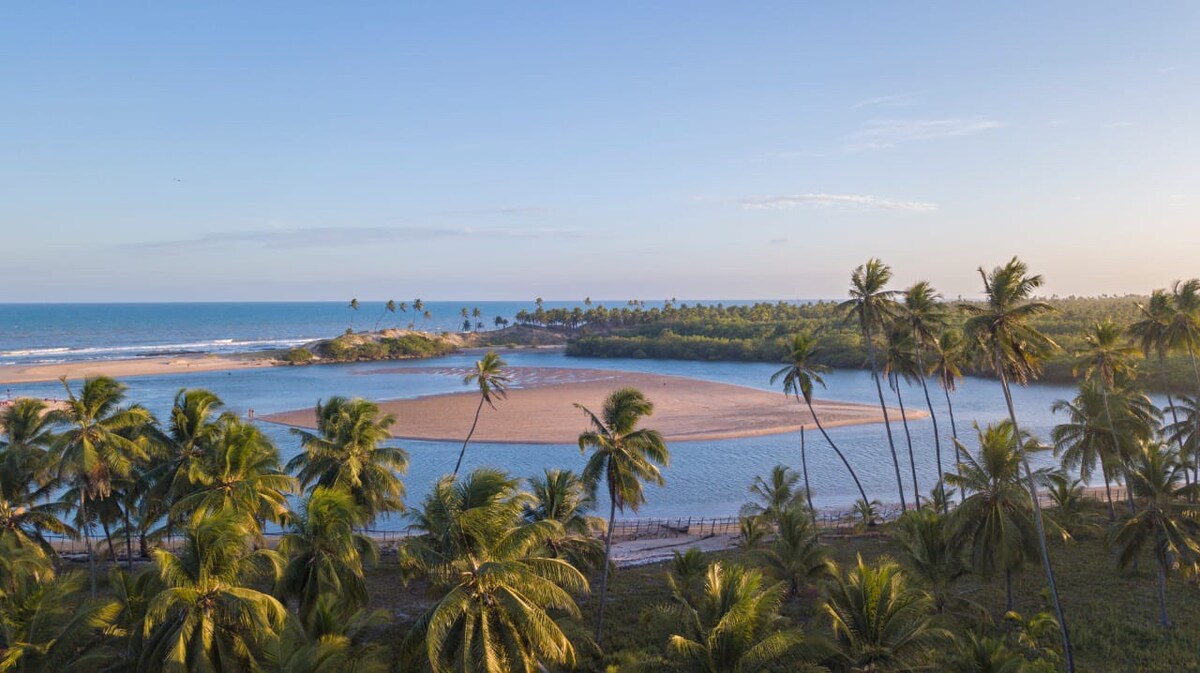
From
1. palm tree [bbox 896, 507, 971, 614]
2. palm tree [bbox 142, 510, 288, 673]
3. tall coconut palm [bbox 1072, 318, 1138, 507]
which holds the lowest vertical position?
palm tree [bbox 896, 507, 971, 614]

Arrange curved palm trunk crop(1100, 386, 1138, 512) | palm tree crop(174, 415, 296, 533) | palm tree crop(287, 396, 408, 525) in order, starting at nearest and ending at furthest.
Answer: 1. palm tree crop(174, 415, 296, 533)
2. palm tree crop(287, 396, 408, 525)
3. curved palm trunk crop(1100, 386, 1138, 512)

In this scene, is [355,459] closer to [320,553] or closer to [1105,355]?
[320,553]

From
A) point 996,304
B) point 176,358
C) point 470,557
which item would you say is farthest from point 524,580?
point 176,358

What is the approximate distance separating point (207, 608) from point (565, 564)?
26.7 feet

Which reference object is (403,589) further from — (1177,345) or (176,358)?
(176,358)

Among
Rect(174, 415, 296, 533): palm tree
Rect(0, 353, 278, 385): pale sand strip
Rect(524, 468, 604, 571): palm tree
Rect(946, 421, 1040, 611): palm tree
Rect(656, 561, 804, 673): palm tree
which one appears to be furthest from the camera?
Rect(0, 353, 278, 385): pale sand strip

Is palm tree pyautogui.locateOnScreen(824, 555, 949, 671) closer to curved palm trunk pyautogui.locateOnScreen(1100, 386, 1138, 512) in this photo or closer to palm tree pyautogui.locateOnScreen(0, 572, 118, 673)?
curved palm trunk pyautogui.locateOnScreen(1100, 386, 1138, 512)

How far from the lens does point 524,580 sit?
14.4 m

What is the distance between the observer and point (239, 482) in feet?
72.2

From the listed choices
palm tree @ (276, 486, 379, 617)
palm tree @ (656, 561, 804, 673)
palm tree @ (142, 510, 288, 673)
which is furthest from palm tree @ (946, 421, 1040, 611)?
palm tree @ (142, 510, 288, 673)

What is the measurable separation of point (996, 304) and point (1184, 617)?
1357cm

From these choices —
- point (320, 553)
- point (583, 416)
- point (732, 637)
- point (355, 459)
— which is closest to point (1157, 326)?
point (732, 637)

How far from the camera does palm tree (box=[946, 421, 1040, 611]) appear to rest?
75.2 feet

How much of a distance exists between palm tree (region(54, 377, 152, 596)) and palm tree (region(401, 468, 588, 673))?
589 inches
